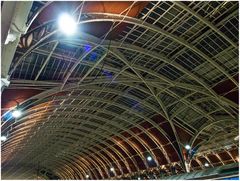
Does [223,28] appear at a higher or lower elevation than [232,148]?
higher

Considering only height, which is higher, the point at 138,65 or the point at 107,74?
the point at 107,74

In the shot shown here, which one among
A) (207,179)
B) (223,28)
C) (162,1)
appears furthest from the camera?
(223,28)

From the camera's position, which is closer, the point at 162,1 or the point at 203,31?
the point at 162,1

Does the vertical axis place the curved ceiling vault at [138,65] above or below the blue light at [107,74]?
below

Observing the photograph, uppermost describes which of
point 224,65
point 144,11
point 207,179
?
point 144,11

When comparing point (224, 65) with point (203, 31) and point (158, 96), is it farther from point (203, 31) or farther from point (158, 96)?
point (158, 96)

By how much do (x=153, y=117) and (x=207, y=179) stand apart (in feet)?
102

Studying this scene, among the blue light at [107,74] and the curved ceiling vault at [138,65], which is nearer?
the curved ceiling vault at [138,65]

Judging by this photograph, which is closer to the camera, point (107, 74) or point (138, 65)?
point (138, 65)

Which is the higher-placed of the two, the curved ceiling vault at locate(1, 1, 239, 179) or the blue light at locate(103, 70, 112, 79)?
the blue light at locate(103, 70, 112, 79)

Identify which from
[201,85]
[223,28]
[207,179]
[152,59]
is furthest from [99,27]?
[201,85]

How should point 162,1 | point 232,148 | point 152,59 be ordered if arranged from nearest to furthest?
point 162,1, point 152,59, point 232,148

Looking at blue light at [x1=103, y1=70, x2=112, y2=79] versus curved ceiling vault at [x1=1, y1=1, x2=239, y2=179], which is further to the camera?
blue light at [x1=103, y1=70, x2=112, y2=79]

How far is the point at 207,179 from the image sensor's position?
13.6 metres
